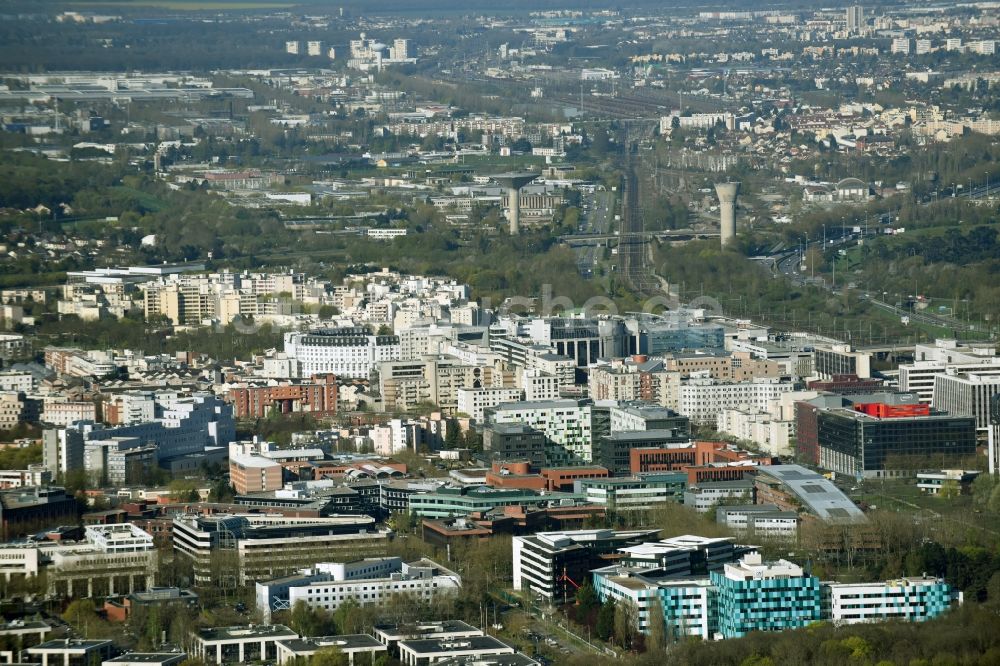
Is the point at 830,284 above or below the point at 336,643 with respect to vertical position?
above

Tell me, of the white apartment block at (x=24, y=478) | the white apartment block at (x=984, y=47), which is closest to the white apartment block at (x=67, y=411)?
the white apartment block at (x=24, y=478)

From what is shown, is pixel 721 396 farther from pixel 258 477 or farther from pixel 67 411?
pixel 67 411

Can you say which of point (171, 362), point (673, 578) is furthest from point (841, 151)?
point (673, 578)

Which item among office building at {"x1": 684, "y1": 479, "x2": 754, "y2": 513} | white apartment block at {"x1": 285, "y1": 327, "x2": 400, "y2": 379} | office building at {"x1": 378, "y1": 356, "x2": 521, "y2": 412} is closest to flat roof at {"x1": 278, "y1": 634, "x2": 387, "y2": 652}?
office building at {"x1": 684, "y1": 479, "x2": 754, "y2": 513}

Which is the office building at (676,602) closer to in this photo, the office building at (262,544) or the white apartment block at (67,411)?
the office building at (262,544)

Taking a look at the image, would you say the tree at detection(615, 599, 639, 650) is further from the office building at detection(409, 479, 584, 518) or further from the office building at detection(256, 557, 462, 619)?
the office building at detection(409, 479, 584, 518)

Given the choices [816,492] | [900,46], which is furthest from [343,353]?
[900,46]
